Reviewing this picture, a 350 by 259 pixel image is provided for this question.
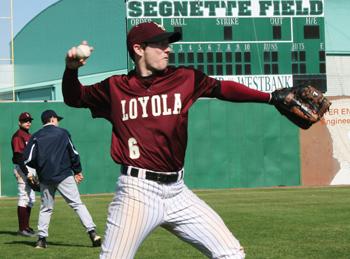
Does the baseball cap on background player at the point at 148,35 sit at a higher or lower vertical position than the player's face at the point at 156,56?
higher

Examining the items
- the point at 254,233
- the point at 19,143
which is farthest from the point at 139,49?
the point at 19,143

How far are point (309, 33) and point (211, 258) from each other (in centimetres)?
2533

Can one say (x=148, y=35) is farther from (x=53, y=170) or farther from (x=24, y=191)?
(x=24, y=191)

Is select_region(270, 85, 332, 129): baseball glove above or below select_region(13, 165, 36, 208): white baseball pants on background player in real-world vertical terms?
above

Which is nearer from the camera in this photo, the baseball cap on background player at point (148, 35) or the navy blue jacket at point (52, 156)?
the baseball cap on background player at point (148, 35)

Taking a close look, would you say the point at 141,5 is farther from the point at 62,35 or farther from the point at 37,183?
the point at 62,35

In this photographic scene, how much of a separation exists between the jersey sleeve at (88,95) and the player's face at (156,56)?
1.06 feet

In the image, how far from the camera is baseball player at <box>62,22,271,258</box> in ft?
17.7

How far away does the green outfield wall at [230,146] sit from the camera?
25.5 metres

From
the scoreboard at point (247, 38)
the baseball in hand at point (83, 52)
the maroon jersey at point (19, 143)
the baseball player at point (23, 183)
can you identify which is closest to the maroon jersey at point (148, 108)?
the baseball in hand at point (83, 52)

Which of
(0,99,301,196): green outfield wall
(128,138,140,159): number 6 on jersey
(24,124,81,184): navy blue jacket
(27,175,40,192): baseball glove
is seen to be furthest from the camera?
(0,99,301,196): green outfield wall

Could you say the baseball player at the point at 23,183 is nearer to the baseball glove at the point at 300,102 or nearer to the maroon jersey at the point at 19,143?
the maroon jersey at the point at 19,143

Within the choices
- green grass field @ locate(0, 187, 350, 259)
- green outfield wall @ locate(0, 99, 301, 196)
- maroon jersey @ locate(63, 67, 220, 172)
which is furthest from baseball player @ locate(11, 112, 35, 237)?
green outfield wall @ locate(0, 99, 301, 196)

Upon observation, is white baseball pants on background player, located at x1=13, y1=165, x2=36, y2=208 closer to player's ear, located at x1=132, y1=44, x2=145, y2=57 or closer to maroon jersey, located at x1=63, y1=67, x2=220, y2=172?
maroon jersey, located at x1=63, y1=67, x2=220, y2=172
